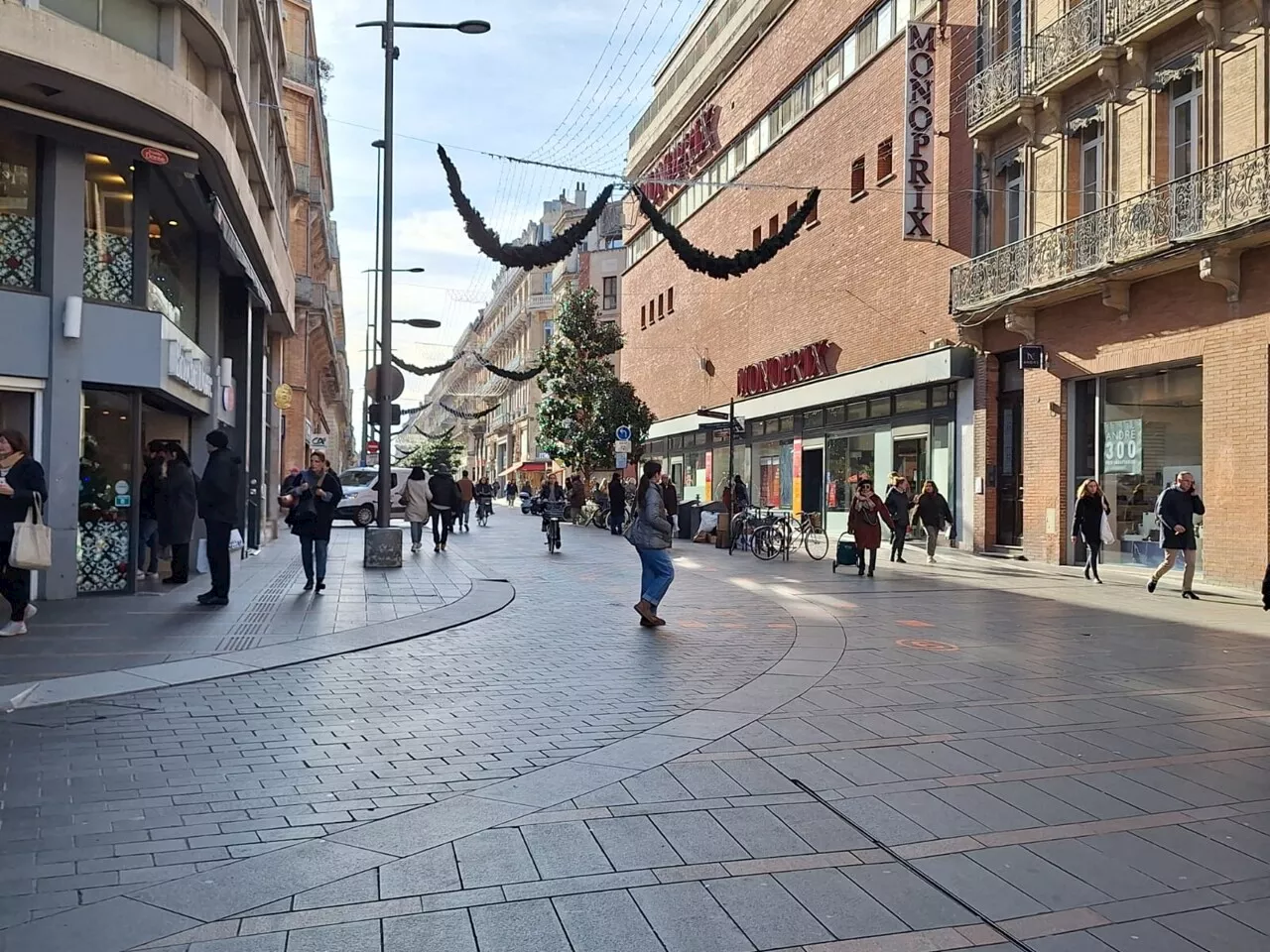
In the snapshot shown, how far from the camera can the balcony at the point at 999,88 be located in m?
20.8

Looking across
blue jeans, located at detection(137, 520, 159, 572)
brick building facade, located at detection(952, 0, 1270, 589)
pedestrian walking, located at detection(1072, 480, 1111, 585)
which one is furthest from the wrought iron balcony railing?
blue jeans, located at detection(137, 520, 159, 572)

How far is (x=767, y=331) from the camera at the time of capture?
112 ft

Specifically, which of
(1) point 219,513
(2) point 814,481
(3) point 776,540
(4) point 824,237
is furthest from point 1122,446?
(1) point 219,513

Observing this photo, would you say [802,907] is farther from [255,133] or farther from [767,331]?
[767,331]

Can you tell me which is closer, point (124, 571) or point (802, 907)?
point (802, 907)

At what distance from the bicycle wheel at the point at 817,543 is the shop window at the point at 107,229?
13.9 m

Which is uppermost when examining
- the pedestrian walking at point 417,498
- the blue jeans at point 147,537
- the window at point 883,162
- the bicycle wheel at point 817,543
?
the window at point 883,162

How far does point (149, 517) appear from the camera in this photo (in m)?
13.9

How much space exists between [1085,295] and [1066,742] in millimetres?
15044

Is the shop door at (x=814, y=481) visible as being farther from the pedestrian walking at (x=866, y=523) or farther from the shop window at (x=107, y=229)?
the shop window at (x=107, y=229)

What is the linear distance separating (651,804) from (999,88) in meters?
20.1

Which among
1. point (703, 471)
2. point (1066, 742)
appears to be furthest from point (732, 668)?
point (703, 471)

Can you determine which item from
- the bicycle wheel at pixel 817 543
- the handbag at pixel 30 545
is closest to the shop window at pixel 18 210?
the handbag at pixel 30 545

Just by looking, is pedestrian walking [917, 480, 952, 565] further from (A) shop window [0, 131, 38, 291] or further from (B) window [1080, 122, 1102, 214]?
(A) shop window [0, 131, 38, 291]
